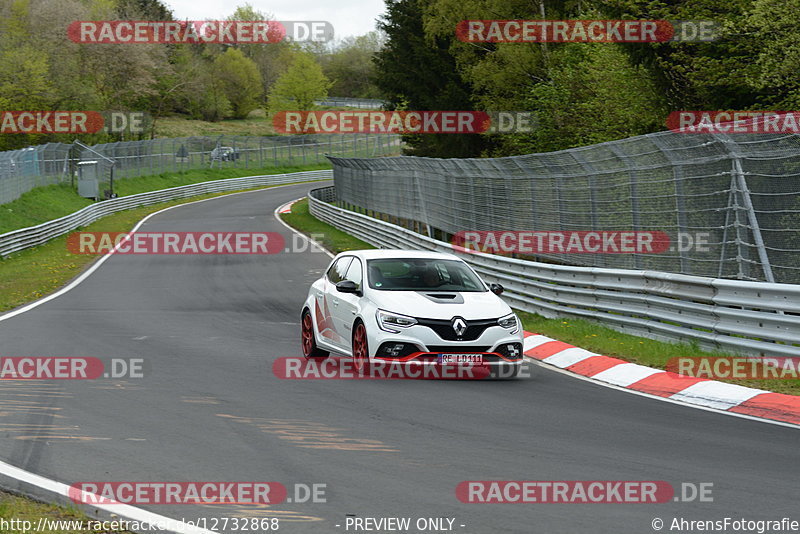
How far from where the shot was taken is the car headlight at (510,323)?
11664 mm

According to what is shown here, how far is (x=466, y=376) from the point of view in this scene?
39.2ft

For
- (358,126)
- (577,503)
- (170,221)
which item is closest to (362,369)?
(577,503)

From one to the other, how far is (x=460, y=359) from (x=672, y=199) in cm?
454

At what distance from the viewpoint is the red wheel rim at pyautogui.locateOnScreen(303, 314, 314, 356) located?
43.8ft

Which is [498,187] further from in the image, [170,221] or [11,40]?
[11,40]
